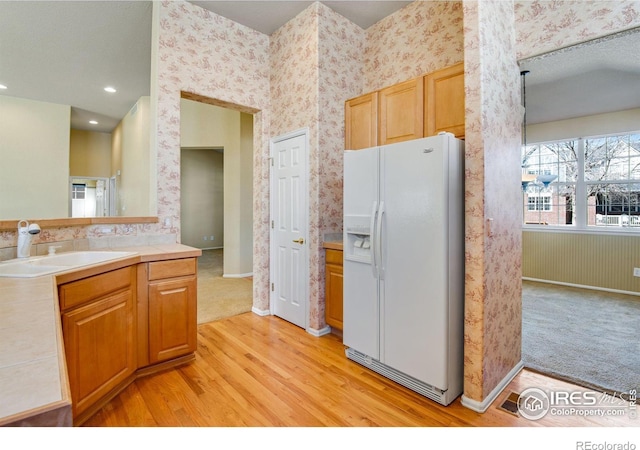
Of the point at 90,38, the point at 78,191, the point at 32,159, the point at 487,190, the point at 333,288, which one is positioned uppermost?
the point at 90,38

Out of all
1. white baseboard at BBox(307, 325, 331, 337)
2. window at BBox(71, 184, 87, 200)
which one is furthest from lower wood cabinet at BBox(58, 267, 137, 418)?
window at BBox(71, 184, 87, 200)

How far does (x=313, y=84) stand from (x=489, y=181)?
193 cm

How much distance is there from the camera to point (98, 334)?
189cm

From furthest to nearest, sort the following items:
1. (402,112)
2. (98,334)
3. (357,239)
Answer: (402,112)
(357,239)
(98,334)

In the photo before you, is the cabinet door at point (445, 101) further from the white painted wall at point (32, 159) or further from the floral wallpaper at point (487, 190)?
the white painted wall at point (32, 159)

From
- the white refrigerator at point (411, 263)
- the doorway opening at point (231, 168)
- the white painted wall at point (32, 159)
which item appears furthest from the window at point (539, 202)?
the white painted wall at point (32, 159)

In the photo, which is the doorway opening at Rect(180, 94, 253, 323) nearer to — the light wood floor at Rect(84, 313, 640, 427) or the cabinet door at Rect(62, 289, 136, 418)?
the light wood floor at Rect(84, 313, 640, 427)

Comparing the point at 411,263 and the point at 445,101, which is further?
the point at 445,101

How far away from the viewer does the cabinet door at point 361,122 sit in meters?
2.94

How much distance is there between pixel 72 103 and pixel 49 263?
18.3 ft

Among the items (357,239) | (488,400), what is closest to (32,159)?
(357,239)

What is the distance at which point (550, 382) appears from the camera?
2326 millimetres

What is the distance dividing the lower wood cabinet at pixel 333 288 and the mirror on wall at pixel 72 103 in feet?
5.58

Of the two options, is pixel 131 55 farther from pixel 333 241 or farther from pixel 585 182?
pixel 585 182
